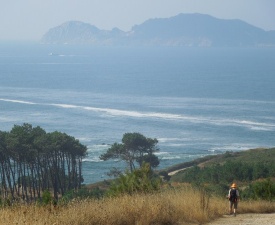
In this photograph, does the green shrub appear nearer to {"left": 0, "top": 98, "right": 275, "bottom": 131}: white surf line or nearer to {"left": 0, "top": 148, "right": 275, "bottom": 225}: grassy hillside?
{"left": 0, "top": 148, "right": 275, "bottom": 225}: grassy hillside

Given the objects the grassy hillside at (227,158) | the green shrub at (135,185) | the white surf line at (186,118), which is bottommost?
the grassy hillside at (227,158)

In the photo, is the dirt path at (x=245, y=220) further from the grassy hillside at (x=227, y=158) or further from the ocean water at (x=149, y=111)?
the grassy hillside at (x=227, y=158)

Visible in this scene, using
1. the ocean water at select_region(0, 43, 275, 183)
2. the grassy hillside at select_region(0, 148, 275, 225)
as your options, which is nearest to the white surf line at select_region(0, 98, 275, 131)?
the ocean water at select_region(0, 43, 275, 183)

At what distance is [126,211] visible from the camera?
9234mm

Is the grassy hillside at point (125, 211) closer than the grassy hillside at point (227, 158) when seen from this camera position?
Yes

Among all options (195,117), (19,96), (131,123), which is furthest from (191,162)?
(19,96)

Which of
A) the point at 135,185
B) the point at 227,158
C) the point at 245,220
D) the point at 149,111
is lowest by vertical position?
the point at 227,158

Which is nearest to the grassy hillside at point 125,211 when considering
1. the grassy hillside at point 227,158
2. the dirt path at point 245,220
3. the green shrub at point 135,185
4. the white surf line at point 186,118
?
the dirt path at point 245,220

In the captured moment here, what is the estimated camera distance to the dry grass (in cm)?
785

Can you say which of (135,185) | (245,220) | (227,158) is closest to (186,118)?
(227,158)

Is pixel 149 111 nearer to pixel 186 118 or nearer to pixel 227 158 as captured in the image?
pixel 186 118

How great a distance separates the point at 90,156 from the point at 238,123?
27.5 metres

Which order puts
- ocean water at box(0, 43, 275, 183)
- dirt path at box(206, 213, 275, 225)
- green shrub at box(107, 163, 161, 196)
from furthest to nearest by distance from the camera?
ocean water at box(0, 43, 275, 183) < green shrub at box(107, 163, 161, 196) < dirt path at box(206, 213, 275, 225)

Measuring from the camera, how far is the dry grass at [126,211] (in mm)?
7852
